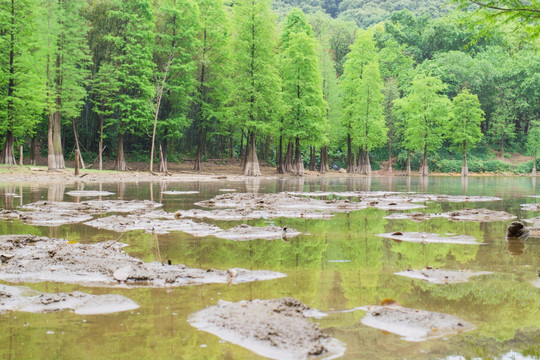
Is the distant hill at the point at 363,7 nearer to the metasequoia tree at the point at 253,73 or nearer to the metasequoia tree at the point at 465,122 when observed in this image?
the metasequoia tree at the point at 465,122

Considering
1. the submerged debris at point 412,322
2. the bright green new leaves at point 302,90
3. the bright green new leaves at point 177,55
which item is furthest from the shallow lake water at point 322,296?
the bright green new leaves at point 302,90

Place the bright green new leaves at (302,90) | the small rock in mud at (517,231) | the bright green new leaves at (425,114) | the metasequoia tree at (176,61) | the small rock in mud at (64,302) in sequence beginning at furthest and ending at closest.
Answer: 1. the bright green new leaves at (425,114)
2. the bright green new leaves at (302,90)
3. the metasequoia tree at (176,61)
4. the small rock in mud at (517,231)
5. the small rock in mud at (64,302)

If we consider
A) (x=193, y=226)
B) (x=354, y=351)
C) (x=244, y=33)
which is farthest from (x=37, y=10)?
(x=354, y=351)

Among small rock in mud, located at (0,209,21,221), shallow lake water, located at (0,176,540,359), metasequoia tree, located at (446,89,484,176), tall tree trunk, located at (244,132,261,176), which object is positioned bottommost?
shallow lake water, located at (0,176,540,359)

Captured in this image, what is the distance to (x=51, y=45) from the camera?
30359mm

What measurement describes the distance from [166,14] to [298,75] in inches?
465

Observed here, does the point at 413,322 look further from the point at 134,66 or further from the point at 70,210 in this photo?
the point at 134,66

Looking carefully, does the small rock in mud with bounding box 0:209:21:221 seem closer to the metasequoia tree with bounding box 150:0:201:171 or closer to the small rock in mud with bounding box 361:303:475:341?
the small rock in mud with bounding box 361:303:475:341

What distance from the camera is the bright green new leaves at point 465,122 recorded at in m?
53.3

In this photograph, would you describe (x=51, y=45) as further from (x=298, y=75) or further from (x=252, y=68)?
(x=298, y=75)

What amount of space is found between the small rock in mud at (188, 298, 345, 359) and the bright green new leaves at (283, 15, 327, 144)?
36300 mm

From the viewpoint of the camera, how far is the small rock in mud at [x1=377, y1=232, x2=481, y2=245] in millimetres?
7453

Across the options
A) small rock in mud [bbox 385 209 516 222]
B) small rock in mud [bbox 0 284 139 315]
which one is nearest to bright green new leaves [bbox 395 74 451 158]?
small rock in mud [bbox 385 209 516 222]

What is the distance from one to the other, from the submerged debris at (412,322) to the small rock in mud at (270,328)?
0.50 metres
